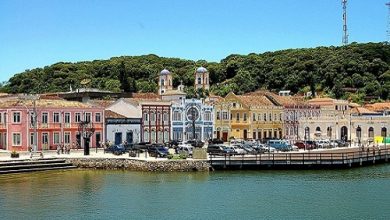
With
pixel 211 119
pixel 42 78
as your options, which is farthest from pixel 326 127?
pixel 42 78

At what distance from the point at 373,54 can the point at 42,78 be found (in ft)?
210

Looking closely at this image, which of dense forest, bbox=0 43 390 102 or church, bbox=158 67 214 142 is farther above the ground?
dense forest, bbox=0 43 390 102

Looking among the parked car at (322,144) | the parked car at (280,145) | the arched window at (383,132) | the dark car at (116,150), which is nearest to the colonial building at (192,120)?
the parked car at (280,145)

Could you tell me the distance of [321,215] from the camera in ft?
108

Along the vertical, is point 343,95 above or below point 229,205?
above

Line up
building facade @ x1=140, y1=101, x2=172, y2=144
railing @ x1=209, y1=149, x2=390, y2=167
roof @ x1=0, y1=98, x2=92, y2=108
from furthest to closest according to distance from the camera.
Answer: building facade @ x1=140, y1=101, x2=172, y2=144, roof @ x1=0, y1=98, x2=92, y2=108, railing @ x1=209, y1=149, x2=390, y2=167

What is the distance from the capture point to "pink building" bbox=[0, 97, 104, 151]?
6206 cm

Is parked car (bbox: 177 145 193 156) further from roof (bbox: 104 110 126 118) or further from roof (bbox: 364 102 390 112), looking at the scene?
roof (bbox: 364 102 390 112)

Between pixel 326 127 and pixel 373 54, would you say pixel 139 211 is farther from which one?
pixel 373 54

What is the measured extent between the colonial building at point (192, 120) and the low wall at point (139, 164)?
21.7 meters

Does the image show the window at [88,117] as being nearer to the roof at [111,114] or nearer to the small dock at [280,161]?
the roof at [111,114]

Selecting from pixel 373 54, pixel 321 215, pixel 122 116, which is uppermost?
pixel 373 54

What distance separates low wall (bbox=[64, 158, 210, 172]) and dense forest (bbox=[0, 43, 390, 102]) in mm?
54453

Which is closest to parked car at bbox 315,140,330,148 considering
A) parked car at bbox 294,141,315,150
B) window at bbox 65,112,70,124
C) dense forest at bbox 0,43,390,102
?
parked car at bbox 294,141,315,150
